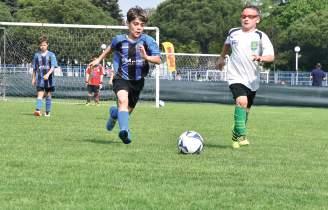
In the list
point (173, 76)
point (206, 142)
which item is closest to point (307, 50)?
point (173, 76)

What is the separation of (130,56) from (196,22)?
8027 cm

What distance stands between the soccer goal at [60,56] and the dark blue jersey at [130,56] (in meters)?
19.1

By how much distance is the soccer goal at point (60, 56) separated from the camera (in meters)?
30.8

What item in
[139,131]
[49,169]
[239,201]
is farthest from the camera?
[139,131]

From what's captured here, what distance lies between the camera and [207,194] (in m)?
5.79

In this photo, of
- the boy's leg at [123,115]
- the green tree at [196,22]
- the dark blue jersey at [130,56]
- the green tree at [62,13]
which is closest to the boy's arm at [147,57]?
the dark blue jersey at [130,56]

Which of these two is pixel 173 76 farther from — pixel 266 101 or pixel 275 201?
pixel 275 201

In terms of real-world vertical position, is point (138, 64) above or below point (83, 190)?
above

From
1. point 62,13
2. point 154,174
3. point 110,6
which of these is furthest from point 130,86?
point 110,6

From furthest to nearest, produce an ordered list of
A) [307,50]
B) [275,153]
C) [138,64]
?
1. [307,50]
2. [138,64]
3. [275,153]

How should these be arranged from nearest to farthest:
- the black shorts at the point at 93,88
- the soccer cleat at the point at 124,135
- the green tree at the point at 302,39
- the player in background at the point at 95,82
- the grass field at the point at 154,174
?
1. the grass field at the point at 154,174
2. the soccer cleat at the point at 124,135
3. the player in background at the point at 95,82
4. the black shorts at the point at 93,88
5. the green tree at the point at 302,39

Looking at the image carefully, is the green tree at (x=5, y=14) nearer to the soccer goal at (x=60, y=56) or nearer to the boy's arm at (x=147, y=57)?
the soccer goal at (x=60, y=56)

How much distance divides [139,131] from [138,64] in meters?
3.05

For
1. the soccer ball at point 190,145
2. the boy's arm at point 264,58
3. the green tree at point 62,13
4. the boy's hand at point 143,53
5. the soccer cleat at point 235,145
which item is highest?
the green tree at point 62,13
